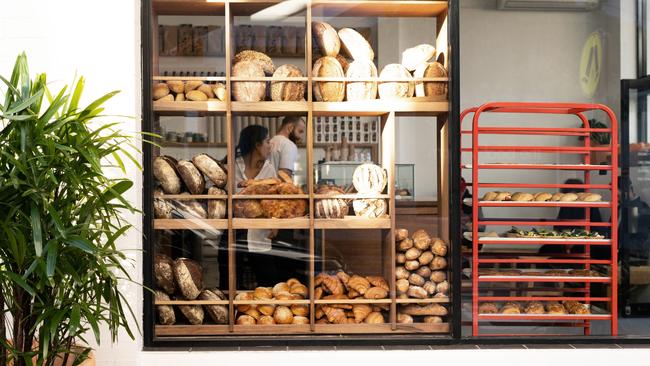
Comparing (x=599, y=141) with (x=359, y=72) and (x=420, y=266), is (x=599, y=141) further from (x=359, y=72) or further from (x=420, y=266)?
(x=359, y=72)

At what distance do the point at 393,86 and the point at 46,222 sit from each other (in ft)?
6.04

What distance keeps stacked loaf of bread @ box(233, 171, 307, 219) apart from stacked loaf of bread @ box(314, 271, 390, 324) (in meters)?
0.39

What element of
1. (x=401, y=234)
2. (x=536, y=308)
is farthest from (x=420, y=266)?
(x=536, y=308)

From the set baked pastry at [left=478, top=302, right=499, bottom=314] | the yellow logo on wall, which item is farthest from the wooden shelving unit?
the yellow logo on wall

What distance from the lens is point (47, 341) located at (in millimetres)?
3068

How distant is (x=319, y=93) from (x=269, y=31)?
40cm

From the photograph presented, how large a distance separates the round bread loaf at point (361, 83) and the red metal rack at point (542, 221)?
0.50 metres

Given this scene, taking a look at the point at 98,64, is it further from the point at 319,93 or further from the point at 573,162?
the point at 573,162

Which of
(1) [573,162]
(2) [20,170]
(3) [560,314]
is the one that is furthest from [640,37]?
(2) [20,170]

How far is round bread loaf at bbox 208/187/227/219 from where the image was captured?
4137 millimetres

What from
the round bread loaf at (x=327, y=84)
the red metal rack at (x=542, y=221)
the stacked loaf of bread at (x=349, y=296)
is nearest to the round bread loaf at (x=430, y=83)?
the red metal rack at (x=542, y=221)

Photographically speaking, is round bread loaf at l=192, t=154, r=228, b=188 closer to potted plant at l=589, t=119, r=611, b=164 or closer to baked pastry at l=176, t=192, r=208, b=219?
baked pastry at l=176, t=192, r=208, b=219

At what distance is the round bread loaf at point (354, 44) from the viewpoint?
13.7 feet

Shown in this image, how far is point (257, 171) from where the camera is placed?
4152 millimetres
